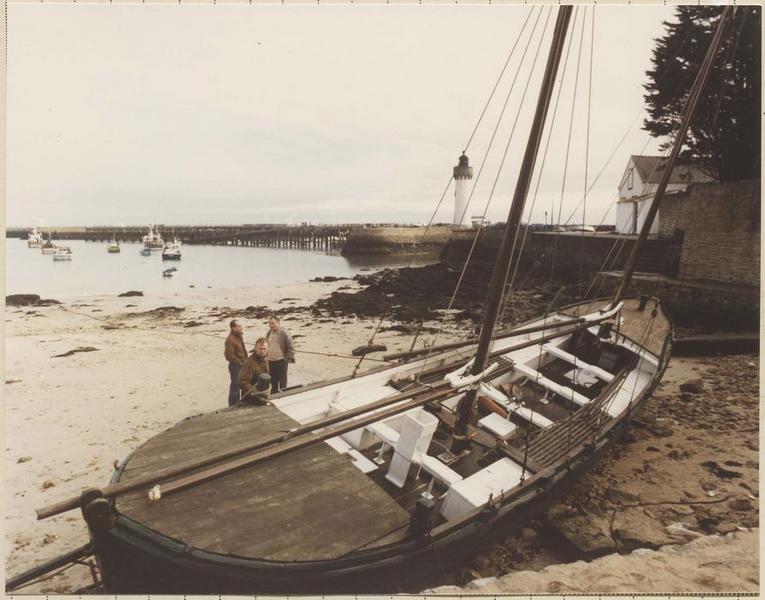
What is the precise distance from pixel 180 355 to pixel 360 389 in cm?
984

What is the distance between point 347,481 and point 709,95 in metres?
25.5

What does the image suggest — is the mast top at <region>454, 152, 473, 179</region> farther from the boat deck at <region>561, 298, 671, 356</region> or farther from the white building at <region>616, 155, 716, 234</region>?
the boat deck at <region>561, 298, 671, 356</region>

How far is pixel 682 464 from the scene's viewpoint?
308 inches

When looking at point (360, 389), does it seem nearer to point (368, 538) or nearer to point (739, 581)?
point (368, 538)

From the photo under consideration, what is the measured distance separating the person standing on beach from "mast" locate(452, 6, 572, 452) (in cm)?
439

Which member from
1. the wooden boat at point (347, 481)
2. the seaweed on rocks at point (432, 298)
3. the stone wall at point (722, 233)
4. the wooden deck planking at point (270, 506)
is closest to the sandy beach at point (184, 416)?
the wooden boat at point (347, 481)

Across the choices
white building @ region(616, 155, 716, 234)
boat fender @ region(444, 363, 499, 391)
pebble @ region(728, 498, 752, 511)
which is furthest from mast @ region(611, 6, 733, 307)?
white building @ region(616, 155, 716, 234)

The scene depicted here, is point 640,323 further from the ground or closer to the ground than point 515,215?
closer to the ground

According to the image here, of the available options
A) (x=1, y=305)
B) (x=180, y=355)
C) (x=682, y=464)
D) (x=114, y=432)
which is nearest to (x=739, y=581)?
(x=682, y=464)

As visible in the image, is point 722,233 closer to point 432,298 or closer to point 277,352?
point 432,298

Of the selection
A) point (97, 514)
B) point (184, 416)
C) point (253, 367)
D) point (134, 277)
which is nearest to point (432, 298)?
point (184, 416)

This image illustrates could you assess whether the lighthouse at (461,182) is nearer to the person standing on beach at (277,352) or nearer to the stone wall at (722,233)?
the stone wall at (722,233)

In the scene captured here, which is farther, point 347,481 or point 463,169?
point 463,169

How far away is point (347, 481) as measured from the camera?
4.71 metres
